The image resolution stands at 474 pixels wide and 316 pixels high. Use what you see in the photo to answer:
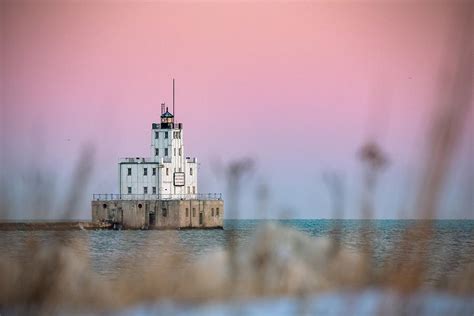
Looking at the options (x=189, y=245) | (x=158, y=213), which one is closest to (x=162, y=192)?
(x=158, y=213)

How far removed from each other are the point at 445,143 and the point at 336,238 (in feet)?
6.26

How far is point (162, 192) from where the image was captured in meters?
79.7

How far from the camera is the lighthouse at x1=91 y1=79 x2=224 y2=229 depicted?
255 feet

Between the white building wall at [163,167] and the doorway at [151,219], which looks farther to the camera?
the doorway at [151,219]

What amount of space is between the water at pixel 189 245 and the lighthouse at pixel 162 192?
70.1 inches

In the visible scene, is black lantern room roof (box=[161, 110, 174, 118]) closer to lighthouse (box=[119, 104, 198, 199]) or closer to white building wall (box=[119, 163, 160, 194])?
lighthouse (box=[119, 104, 198, 199])

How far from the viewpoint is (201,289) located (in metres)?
17.6

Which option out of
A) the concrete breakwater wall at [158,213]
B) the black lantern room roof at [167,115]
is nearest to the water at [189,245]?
the concrete breakwater wall at [158,213]

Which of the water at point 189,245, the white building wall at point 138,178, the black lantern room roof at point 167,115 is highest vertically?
the black lantern room roof at point 167,115

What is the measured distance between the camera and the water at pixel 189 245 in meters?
5.96

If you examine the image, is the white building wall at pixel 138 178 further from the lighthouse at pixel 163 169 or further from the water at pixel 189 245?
the water at pixel 189 245

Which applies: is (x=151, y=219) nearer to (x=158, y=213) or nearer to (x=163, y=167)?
(x=158, y=213)

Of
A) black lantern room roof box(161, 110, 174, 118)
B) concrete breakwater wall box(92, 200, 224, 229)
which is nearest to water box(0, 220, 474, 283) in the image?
concrete breakwater wall box(92, 200, 224, 229)

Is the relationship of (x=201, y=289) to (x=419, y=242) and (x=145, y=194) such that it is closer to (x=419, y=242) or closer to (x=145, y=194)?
(x=419, y=242)
